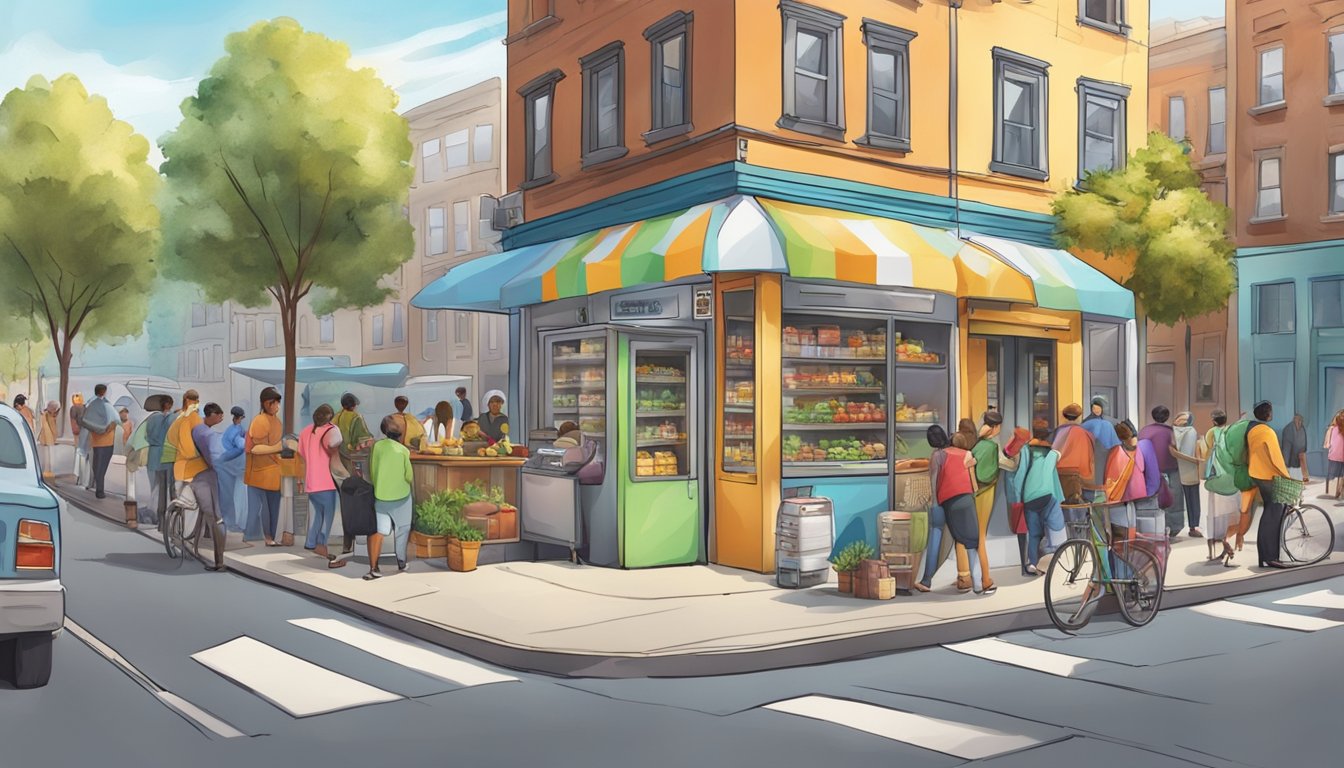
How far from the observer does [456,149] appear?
3850 cm

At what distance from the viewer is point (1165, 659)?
841 cm

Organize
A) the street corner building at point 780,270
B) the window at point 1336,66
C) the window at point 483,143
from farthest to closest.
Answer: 1. the window at point 483,143
2. the window at point 1336,66
3. the street corner building at point 780,270

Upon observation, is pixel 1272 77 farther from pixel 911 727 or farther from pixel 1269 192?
pixel 911 727

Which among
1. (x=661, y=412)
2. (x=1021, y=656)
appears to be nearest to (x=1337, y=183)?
(x=661, y=412)

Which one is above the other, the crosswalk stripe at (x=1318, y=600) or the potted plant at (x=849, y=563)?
the potted plant at (x=849, y=563)

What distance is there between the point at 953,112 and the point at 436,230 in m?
28.6

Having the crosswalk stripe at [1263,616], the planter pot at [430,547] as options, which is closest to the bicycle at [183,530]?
the planter pot at [430,547]

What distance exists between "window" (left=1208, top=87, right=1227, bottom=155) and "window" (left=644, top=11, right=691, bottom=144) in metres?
23.8

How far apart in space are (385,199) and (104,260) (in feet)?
36.8

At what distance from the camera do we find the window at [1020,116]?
50.8 feet

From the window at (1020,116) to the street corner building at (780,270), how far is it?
0.04m

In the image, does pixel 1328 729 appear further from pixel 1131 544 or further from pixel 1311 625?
pixel 1311 625

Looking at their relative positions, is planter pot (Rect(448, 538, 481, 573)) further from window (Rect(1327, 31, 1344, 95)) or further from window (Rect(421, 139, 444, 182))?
window (Rect(421, 139, 444, 182))

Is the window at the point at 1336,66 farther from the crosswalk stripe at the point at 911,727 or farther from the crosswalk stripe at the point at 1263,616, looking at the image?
the crosswalk stripe at the point at 911,727
